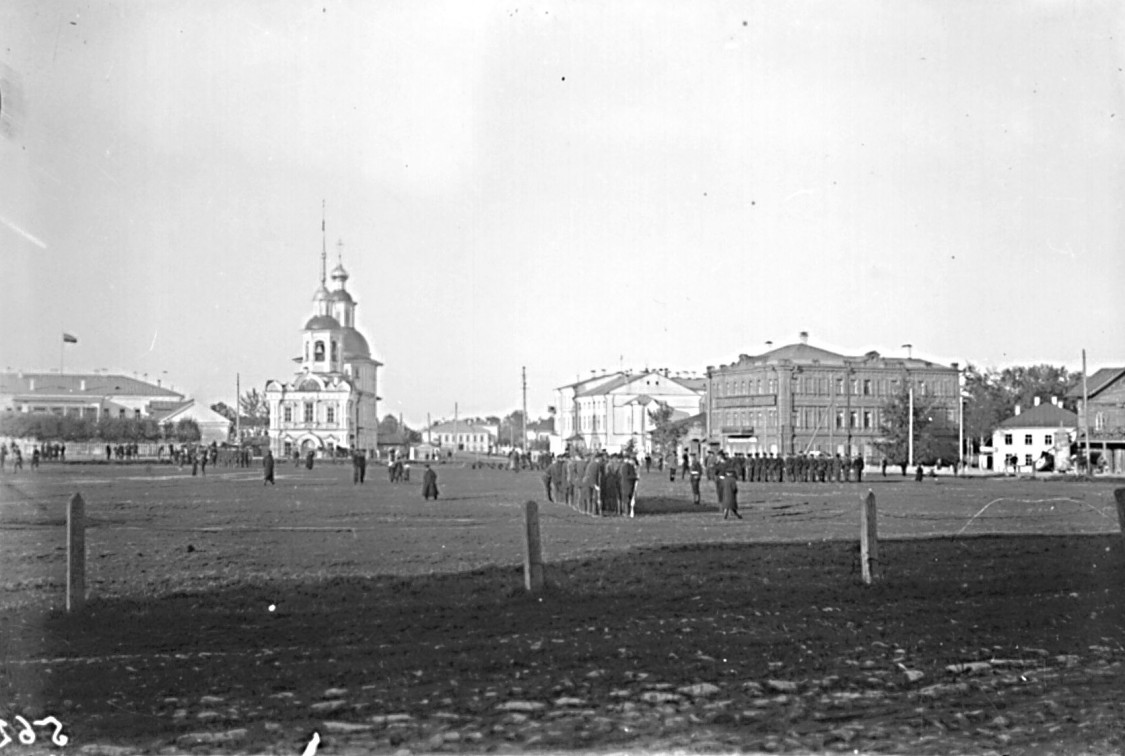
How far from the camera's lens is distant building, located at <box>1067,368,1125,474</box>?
4719 cm

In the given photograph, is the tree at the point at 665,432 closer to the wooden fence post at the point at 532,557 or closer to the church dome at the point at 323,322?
the church dome at the point at 323,322

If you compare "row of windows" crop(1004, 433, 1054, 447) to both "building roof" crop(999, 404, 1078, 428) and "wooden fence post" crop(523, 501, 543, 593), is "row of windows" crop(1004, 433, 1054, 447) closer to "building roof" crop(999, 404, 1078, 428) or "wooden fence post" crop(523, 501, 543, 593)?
"building roof" crop(999, 404, 1078, 428)

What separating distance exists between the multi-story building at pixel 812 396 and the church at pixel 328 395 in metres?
20.3

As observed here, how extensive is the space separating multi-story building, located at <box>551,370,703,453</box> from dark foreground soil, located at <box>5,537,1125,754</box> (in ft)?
291

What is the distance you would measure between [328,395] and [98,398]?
10793mm

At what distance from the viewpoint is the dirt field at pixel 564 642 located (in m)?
7.80

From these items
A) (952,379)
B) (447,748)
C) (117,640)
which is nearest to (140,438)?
(952,379)

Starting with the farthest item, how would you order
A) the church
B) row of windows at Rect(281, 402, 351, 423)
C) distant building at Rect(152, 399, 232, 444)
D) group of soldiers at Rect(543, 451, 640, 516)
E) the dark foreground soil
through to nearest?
distant building at Rect(152, 399, 232, 444)
row of windows at Rect(281, 402, 351, 423)
the church
group of soldiers at Rect(543, 451, 640, 516)
the dark foreground soil

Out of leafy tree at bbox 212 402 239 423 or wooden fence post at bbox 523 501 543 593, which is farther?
leafy tree at bbox 212 402 239 423

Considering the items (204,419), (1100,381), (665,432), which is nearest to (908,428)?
(1100,381)

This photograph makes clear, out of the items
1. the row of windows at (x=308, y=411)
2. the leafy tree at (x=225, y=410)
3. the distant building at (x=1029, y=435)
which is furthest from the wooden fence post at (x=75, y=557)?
the leafy tree at (x=225, y=410)

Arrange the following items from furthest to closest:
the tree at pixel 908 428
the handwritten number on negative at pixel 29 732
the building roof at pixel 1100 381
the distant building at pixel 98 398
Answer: the tree at pixel 908 428, the building roof at pixel 1100 381, the distant building at pixel 98 398, the handwritten number on negative at pixel 29 732

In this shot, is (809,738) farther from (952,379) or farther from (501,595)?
(952,379)

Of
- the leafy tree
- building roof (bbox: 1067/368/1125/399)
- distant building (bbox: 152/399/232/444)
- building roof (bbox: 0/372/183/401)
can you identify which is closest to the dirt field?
building roof (bbox: 0/372/183/401)
